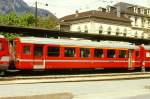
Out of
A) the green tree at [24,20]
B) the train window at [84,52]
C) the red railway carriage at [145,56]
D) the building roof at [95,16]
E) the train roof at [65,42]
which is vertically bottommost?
the red railway carriage at [145,56]

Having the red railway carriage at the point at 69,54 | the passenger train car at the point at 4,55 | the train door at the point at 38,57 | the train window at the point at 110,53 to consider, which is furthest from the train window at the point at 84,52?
the passenger train car at the point at 4,55

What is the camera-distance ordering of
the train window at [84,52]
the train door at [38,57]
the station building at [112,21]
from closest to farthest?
the train door at [38,57]
the train window at [84,52]
the station building at [112,21]

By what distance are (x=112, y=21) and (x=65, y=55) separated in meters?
55.6

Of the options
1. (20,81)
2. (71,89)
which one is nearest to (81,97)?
(71,89)

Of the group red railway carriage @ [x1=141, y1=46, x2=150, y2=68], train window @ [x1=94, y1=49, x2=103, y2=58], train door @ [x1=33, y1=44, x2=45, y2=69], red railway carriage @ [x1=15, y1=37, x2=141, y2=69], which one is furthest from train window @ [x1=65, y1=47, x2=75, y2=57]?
red railway carriage @ [x1=141, y1=46, x2=150, y2=68]

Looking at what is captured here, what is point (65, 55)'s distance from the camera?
33.5m

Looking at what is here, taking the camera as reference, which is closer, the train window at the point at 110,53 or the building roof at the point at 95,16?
the train window at the point at 110,53

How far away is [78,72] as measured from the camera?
37500 millimetres

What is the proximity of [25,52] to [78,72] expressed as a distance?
815 centimetres

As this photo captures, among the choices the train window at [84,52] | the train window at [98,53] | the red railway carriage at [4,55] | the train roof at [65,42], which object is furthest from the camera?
the train window at [98,53]

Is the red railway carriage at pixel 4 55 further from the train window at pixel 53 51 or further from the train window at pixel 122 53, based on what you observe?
the train window at pixel 122 53

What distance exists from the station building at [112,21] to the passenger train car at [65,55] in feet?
137

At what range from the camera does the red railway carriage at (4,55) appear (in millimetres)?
28939

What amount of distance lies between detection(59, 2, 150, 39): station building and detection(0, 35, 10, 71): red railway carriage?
5416cm
